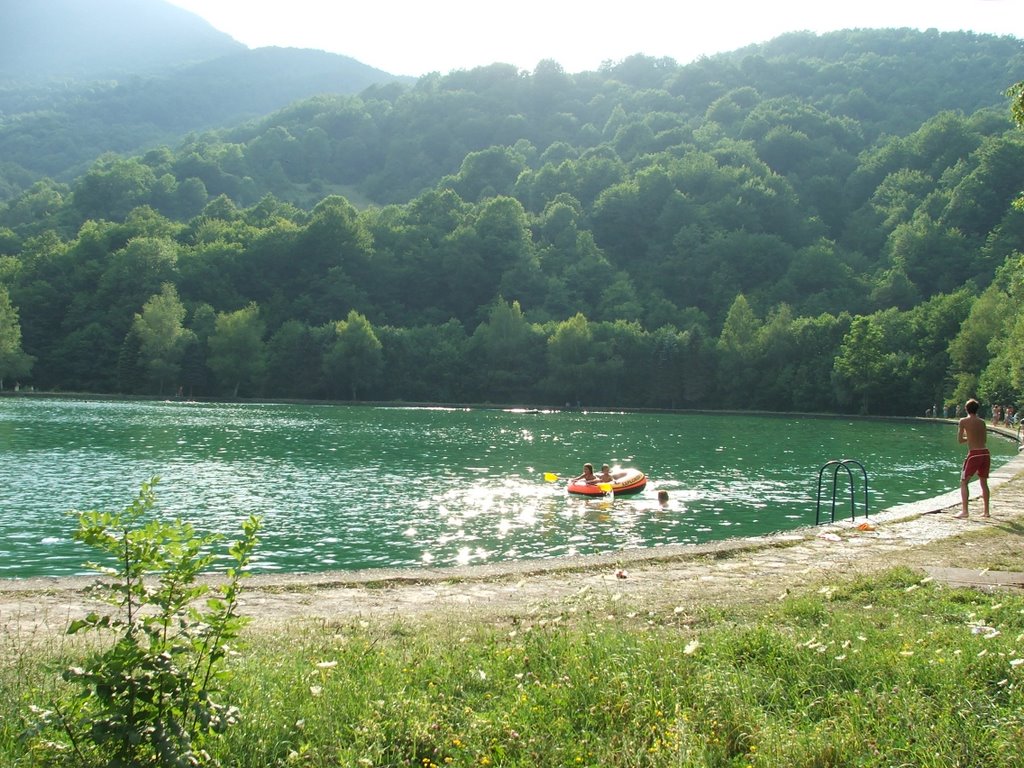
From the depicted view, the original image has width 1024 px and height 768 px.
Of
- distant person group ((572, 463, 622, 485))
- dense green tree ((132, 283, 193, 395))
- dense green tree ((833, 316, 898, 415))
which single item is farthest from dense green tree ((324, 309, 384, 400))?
distant person group ((572, 463, 622, 485))

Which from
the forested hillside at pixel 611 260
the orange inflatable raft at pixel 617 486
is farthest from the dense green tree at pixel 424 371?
the orange inflatable raft at pixel 617 486

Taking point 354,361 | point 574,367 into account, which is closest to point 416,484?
point 574,367

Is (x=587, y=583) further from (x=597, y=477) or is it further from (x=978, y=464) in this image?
(x=597, y=477)

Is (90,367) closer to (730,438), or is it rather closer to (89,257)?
(89,257)

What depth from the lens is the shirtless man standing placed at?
46.8 ft

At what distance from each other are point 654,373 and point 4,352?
2659 inches

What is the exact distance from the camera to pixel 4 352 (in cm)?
8906

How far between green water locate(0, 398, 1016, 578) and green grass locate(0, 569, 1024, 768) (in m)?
1.82

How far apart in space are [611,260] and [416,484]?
99335 mm

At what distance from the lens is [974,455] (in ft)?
47.5

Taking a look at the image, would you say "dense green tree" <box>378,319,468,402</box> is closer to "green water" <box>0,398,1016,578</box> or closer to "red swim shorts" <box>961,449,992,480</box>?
"green water" <box>0,398,1016,578</box>

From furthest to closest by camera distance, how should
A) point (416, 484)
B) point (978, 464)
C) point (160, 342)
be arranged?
point (160, 342) → point (416, 484) → point (978, 464)

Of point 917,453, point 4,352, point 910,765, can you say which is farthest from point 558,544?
point 4,352

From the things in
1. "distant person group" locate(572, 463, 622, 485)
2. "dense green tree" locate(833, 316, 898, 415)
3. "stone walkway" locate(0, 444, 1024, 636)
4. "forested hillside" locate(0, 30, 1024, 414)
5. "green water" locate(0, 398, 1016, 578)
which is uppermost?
"forested hillside" locate(0, 30, 1024, 414)
